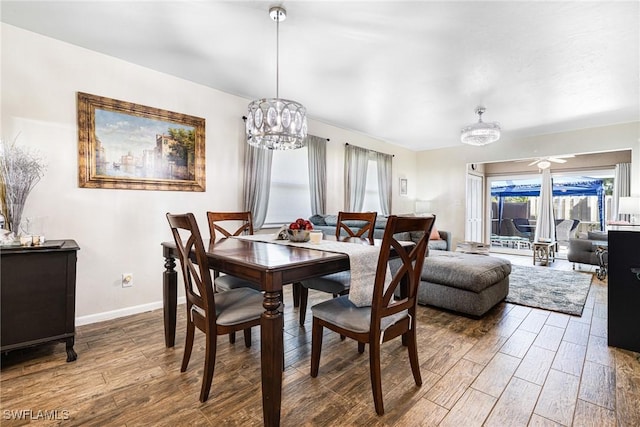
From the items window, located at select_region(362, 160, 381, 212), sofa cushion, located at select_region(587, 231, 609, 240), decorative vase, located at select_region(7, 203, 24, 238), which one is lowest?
sofa cushion, located at select_region(587, 231, 609, 240)

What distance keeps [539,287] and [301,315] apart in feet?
11.0

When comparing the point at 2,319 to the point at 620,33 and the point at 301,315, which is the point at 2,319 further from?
the point at 620,33

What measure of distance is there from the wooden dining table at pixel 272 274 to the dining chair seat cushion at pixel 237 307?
0.25 meters

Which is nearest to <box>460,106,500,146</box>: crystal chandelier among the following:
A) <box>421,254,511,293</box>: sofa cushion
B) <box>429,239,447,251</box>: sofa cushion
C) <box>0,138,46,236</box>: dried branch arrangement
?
<box>421,254,511,293</box>: sofa cushion

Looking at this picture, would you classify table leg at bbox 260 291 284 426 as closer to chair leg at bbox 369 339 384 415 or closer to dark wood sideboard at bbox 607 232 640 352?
chair leg at bbox 369 339 384 415

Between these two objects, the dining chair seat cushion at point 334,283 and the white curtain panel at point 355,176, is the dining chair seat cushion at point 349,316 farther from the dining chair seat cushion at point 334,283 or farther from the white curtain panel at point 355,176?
the white curtain panel at point 355,176

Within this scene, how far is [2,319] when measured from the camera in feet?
6.16

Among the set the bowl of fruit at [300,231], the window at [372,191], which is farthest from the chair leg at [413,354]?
the window at [372,191]

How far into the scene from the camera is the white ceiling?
83.7 inches

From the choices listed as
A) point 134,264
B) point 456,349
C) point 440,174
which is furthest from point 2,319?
point 440,174

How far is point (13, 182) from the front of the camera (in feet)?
7.10

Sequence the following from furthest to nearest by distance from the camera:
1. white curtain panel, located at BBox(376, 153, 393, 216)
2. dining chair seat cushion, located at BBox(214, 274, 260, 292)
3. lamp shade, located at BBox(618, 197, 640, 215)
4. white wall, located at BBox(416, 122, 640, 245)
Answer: white curtain panel, located at BBox(376, 153, 393, 216) < white wall, located at BBox(416, 122, 640, 245) < lamp shade, located at BBox(618, 197, 640, 215) < dining chair seat cushion, located at BBox(214, 274, 260, 292)

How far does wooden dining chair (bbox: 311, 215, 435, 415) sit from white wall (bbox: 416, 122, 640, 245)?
5.23 m

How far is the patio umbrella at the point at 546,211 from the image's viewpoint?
711cm
